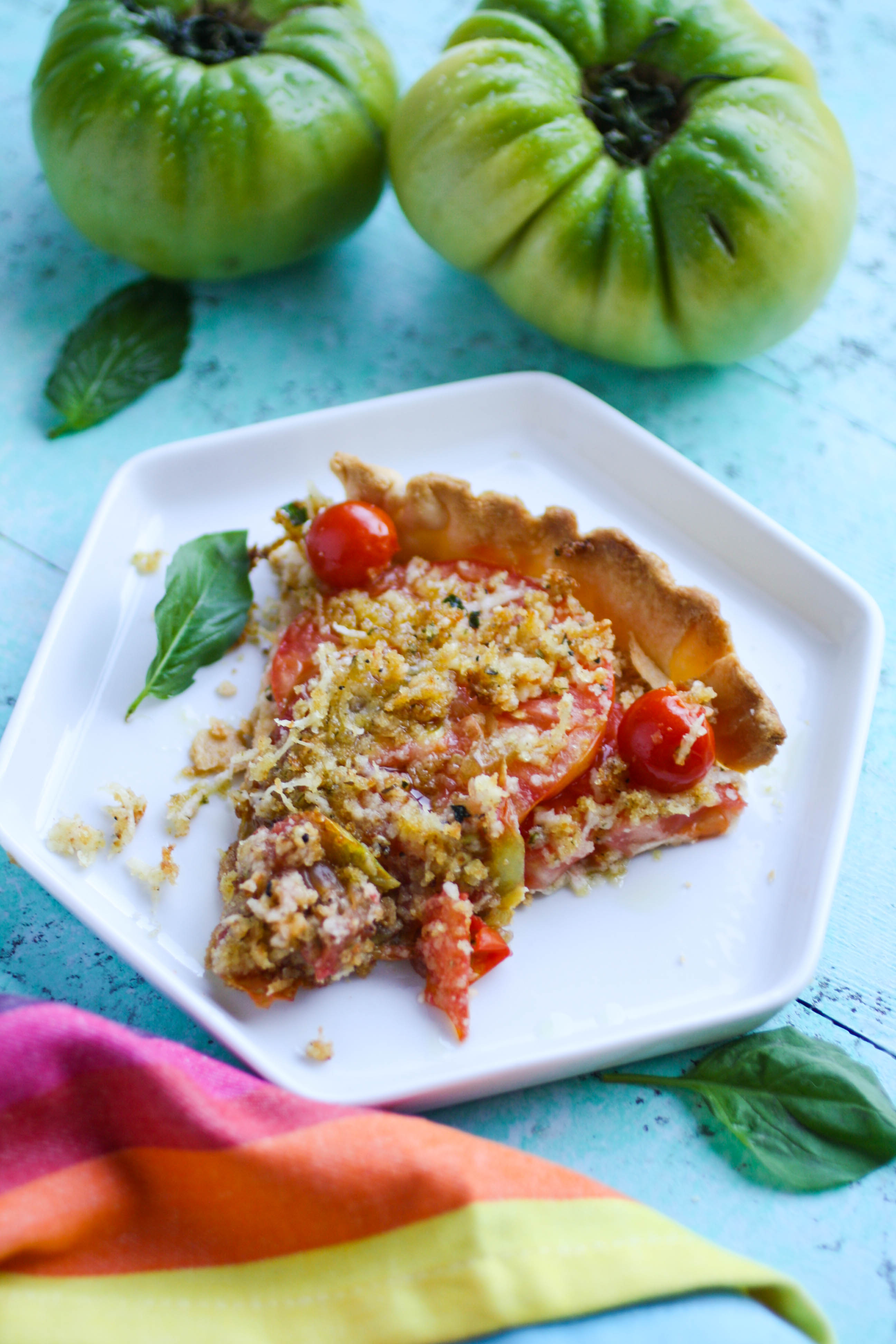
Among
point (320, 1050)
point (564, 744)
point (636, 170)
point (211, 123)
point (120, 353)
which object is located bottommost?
point (320, 1050)

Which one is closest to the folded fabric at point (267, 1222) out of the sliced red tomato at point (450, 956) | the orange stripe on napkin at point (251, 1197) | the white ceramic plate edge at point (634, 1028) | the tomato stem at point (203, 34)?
the orange stripe on napkin at point (251, 1197)

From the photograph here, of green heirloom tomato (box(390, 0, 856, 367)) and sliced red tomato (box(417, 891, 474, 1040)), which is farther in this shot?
green heirloom tomato (box(390, 0, 856, 367))

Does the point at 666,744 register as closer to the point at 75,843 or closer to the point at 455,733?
the point at 455,733

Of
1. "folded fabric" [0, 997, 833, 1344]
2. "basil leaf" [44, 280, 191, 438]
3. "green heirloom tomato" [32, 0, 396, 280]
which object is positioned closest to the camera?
"folded fabric" [0, 997, 833, 1344]

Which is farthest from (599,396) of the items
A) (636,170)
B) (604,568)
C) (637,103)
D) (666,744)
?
(666,744)

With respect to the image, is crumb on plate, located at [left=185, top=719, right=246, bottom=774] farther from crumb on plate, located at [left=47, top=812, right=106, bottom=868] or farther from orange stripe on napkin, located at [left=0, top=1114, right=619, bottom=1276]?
orange stripe on napkin, located at [left=0, top=1114, right=619, bottom=1276]

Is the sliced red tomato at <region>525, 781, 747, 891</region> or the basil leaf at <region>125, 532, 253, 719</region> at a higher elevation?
the sliced red tomato at <region>525, 781, 747, 891</region>

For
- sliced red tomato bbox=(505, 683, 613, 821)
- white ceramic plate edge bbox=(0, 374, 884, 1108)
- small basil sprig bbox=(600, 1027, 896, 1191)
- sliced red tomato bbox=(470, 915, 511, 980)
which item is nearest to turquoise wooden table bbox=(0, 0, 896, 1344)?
small basil sprig bbox=(600, 1027, 896, 1191)
